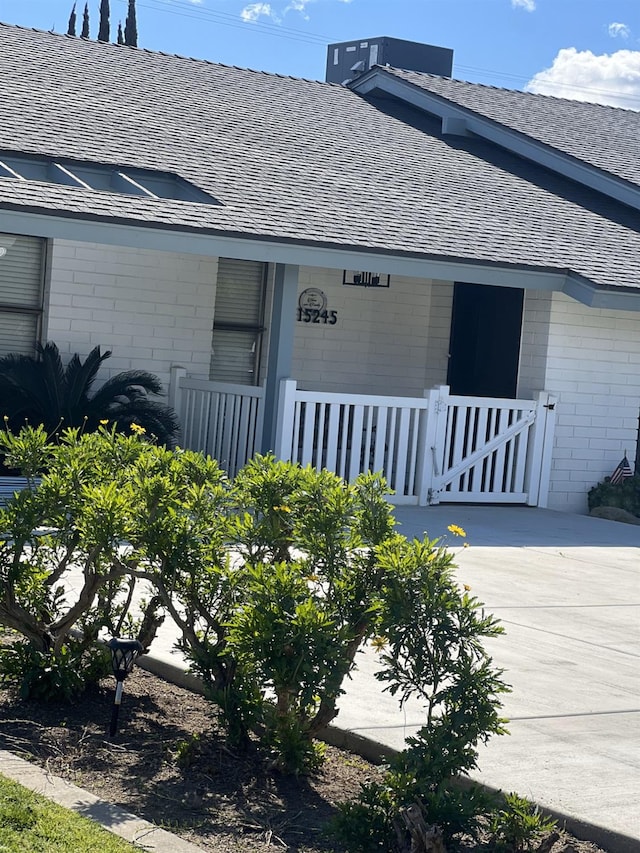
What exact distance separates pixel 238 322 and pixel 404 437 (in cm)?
290

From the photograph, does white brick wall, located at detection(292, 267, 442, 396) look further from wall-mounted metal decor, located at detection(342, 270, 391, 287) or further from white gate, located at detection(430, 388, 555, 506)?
white gate, located at detection(430, 388, 555, 506)

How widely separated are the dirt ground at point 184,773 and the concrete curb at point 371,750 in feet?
0.15

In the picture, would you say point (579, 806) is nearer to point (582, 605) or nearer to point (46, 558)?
point (46, 558)

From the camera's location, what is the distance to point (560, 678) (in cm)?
650

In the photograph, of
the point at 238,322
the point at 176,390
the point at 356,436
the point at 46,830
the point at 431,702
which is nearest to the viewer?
the point at 46,830

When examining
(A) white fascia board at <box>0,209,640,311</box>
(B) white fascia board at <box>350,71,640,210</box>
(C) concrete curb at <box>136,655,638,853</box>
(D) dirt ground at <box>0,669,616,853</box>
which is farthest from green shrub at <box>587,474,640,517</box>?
(D) dirt ground at <box>0,669,616,853</box>

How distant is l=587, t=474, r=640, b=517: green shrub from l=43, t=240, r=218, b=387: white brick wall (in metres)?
4.76

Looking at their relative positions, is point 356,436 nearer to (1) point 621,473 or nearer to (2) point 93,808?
(1) point 621,473

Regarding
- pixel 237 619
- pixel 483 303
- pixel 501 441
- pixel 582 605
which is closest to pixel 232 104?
pixel 483 303

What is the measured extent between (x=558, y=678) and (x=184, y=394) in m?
8.04

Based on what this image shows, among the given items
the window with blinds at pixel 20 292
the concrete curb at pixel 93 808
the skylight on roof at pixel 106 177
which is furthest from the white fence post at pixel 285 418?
the concrete curb at pixel 93 808

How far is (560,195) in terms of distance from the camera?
17016mm

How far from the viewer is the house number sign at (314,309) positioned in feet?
51.3

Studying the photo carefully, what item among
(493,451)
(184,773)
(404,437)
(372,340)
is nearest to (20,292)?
(404,437)
